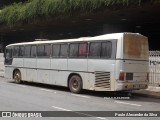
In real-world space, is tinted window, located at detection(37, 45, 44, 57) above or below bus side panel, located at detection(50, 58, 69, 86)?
above

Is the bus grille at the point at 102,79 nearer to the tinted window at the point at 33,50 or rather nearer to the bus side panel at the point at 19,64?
the tinted window at the point at 33,50

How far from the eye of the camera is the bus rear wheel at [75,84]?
639 inches

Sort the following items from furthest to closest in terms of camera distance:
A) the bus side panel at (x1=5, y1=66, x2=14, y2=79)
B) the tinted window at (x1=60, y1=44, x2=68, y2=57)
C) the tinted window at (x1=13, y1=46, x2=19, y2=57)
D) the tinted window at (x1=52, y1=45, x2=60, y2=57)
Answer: the bus side panel at (x1=5, y1=66, x2=14, y2=79) → the tinted window at (x1=13, y1=46, x2=19, y2=57) → the tinted window at (x1=52, y1=45, x2=60, y2=57) → the tinted window at (x1=60, y1=44, x2=68, y2=57)

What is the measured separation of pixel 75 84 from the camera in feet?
54.4

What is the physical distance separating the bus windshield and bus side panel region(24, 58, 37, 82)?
23.0 ft

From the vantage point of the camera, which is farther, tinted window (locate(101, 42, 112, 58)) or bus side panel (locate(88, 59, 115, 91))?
tinted window (locate(101, 42, 112, 58))

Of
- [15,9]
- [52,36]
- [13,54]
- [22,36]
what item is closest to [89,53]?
[13,54]

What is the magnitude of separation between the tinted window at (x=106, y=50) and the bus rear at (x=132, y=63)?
62cm

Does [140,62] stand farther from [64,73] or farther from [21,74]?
[21,74]

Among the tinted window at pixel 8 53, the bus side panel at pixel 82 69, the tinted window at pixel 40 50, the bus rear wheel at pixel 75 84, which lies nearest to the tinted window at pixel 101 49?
the bus side panel at pixel 82 69

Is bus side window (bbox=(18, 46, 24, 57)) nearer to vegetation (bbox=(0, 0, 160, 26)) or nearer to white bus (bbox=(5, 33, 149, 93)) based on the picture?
white bus (bbox=(5, 33, 149, 93))

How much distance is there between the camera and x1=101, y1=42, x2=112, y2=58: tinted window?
586 inches

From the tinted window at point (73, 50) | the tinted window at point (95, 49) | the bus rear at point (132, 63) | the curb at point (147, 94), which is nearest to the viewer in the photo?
the bus rear at point (132, 63)

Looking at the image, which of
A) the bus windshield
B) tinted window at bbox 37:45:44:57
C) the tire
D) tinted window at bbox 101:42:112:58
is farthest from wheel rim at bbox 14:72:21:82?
the bus windshield
